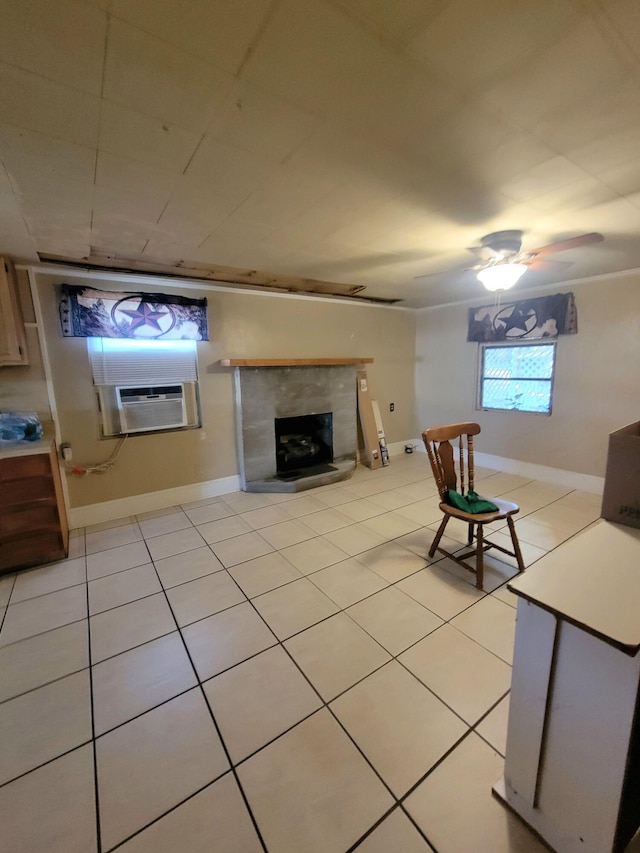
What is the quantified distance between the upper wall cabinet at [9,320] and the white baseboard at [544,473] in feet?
16.9

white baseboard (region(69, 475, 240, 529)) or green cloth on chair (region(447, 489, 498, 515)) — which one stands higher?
green cloth on chair (region(447, 489, 498, 515))

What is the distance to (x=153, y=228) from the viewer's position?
2191mm

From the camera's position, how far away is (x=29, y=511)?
243 centimetres

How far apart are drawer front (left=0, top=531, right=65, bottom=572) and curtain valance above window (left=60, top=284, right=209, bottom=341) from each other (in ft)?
5.48

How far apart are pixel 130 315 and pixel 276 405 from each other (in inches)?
67.8

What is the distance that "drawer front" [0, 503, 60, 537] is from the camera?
238 centimetres

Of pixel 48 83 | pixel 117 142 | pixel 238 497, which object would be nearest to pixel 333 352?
pixel 238 497

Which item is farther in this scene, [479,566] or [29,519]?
[29,519]

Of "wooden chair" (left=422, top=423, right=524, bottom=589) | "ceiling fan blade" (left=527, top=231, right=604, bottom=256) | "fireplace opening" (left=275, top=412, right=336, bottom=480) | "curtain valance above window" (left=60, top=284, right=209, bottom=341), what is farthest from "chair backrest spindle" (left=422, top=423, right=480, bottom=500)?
"curtain valance above window" (left=60, top=284, right=209, bottom=341)

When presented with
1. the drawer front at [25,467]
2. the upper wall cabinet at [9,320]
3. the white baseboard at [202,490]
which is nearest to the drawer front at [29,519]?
the drawer front at [25,467]

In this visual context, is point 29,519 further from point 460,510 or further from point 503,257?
point 503,257

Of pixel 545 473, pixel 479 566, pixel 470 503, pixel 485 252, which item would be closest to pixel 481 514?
pixel 470 503

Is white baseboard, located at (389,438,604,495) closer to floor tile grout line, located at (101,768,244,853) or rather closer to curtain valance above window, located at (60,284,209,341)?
floor tile grout line, located at (101,768,244,853)

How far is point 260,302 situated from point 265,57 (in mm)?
2969
